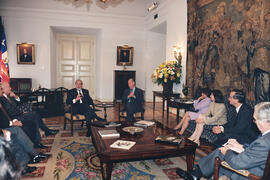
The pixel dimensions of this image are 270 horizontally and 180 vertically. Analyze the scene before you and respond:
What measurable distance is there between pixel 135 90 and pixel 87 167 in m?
2.77

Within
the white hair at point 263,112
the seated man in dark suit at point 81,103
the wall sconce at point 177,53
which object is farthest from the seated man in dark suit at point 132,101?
the white hair at point 263,112

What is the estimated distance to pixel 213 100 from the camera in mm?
4438

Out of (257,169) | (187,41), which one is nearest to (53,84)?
(187,41)

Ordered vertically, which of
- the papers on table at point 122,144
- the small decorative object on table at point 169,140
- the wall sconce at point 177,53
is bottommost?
the papers on table at point 122,144

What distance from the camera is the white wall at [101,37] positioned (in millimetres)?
8953

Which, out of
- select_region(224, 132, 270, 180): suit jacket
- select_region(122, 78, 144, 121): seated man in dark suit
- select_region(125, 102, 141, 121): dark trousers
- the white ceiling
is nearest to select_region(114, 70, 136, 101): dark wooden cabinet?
the white ceiling

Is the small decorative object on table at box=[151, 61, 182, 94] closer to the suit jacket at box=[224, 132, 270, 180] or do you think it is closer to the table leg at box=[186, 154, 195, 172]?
the table leg at box=[186, 154, 195, 172]

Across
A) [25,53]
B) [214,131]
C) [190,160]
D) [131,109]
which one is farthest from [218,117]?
[25,53]

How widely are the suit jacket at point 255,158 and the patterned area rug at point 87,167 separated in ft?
3.78

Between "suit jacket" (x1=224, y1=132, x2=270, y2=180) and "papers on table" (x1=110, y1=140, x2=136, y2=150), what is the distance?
129cm

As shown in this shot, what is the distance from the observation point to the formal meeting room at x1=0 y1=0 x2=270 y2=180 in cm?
286

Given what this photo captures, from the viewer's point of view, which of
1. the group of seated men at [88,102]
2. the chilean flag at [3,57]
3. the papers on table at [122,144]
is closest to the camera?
the papers on table at [122,144]

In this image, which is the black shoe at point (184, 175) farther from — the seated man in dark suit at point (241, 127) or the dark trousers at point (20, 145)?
the dark trousers at point (20, 145)

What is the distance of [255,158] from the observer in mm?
1954
